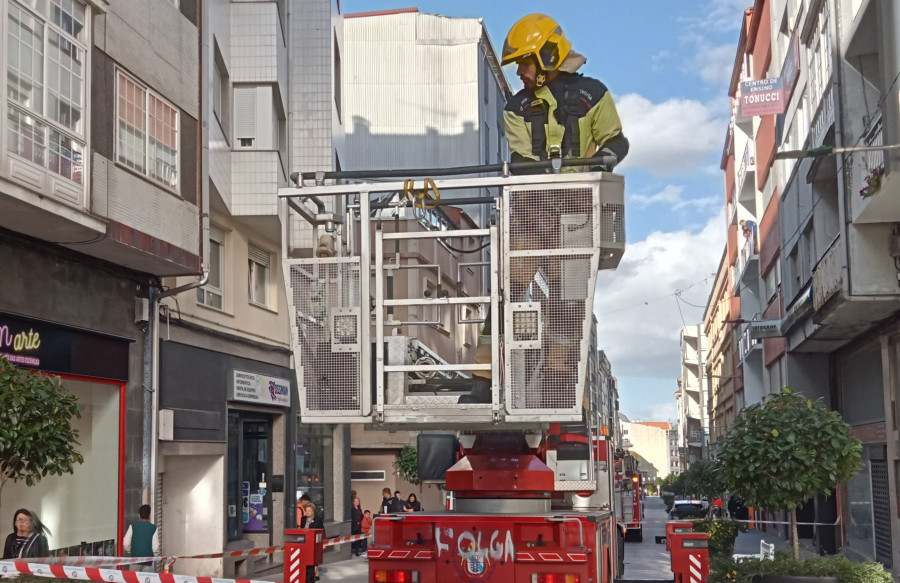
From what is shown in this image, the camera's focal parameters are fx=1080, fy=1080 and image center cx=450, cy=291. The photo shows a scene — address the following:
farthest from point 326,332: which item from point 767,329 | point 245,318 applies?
point 767,329

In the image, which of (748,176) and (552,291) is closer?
(552,291)

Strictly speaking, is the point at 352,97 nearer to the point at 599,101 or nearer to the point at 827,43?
the point at 827,43

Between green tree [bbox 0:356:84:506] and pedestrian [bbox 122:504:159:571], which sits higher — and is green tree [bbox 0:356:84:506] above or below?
above

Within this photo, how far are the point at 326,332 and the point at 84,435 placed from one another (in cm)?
749

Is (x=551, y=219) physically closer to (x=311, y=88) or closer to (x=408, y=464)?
(x=311, y=88)

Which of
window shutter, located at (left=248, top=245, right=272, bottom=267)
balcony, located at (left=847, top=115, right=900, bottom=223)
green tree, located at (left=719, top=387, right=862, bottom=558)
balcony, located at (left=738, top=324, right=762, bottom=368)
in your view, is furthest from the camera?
balcony, located at (left=738, top=324, right=762, bottom=368)

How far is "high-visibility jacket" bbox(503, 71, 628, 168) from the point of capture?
28.6 feet

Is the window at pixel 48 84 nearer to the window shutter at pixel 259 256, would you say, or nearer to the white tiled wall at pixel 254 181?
the white tiled wall at pixel 254 181

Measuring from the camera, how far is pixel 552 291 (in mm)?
7879

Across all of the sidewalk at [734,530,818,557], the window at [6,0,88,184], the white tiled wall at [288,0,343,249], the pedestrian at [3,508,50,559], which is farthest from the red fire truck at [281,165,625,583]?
the sidewalk at [734,530,818,557]

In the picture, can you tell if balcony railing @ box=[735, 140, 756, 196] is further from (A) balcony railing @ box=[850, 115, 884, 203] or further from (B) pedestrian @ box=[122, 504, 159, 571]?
(B) pedestrian @ box=[122, 504, 159, 571]

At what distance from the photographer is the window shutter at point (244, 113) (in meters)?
20.2

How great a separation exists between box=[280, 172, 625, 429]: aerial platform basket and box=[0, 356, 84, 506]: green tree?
222 cm

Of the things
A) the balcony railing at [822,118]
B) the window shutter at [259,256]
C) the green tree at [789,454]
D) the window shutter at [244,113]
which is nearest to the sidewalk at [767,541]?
the balcony railing at [822,118]
